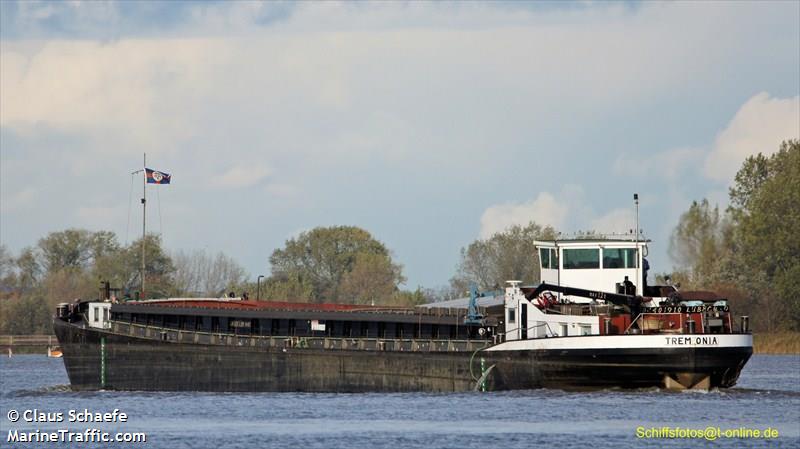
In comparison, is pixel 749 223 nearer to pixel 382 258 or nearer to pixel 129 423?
pixel 382 258

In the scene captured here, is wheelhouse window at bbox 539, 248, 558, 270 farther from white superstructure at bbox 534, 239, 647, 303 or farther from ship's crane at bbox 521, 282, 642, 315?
ship's crane at bbox 521, 282, 642, 315

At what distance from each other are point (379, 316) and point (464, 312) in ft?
14.0

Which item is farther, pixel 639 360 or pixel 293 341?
pixel 293 341

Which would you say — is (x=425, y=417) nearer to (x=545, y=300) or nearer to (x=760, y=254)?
(x=545, y=300)

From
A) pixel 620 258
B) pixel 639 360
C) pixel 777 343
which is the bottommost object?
pixel 639 360

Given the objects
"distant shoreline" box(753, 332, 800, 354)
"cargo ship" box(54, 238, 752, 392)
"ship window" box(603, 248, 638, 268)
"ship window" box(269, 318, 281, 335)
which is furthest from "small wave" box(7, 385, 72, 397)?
"distant shoreline" box(753, 332, 800, 354)

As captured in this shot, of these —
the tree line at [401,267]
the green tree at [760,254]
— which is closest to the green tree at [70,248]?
the tree line at [401,267]

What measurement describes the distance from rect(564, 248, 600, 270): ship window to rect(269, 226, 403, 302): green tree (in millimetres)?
107954

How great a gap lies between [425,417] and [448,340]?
1221cm

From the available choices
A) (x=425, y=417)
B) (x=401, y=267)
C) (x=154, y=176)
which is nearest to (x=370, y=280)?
(x=401, y=267)

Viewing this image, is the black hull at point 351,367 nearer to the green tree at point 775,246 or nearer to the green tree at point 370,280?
the green tree at point 775,246

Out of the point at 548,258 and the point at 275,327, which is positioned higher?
the point at 548,258

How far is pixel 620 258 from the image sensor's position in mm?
73938

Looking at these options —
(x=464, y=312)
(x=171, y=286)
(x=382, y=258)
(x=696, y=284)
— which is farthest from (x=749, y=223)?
(x=464, y=312)
